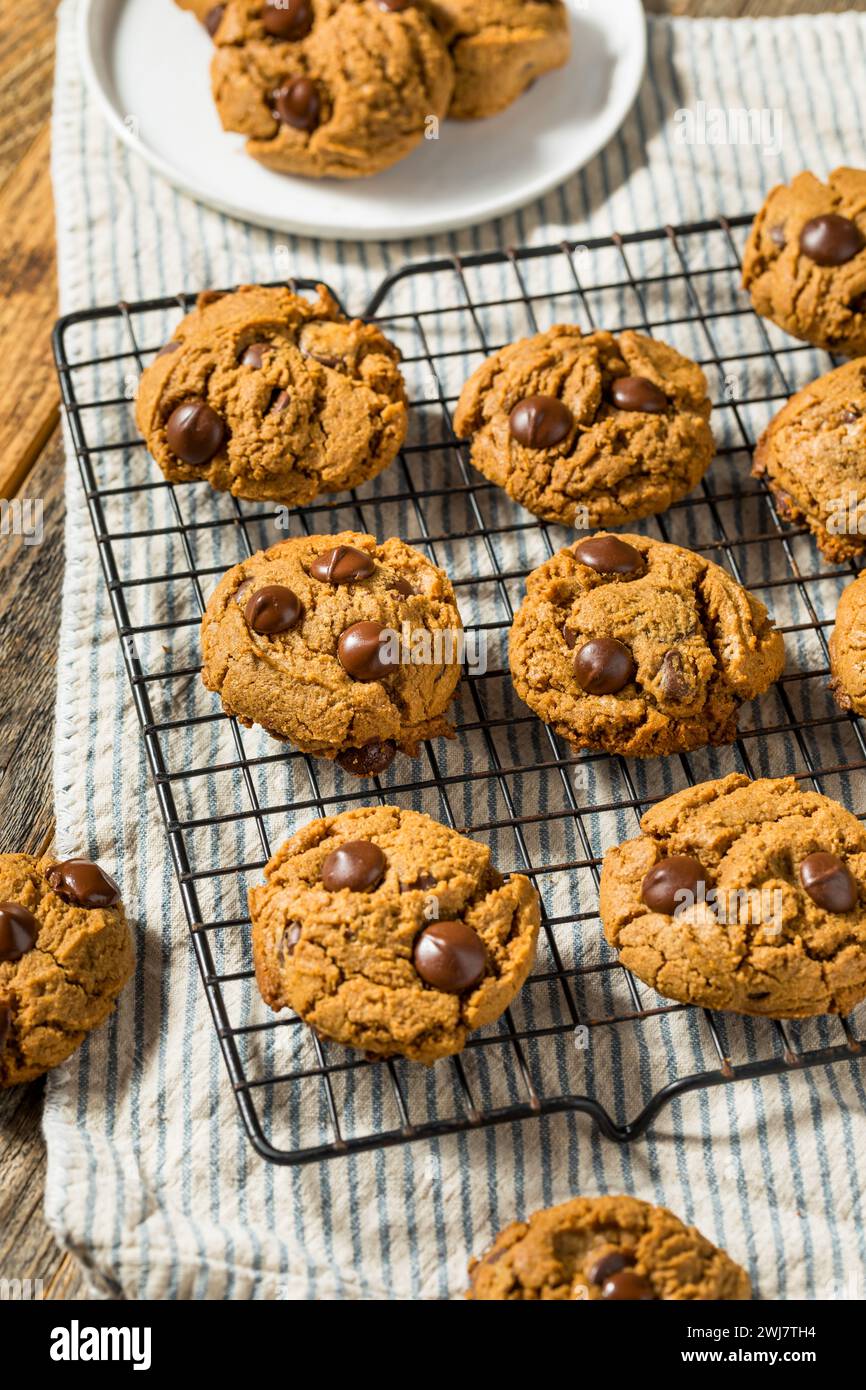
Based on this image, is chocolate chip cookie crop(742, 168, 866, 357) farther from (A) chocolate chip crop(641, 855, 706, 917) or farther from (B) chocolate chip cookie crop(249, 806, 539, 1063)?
(B) chocolate chip cookie crop(249, 806, 539, 1063)

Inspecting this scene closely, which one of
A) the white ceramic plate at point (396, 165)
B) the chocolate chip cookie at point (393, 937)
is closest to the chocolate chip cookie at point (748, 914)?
the chocolate chip cookie at point (393, 937)

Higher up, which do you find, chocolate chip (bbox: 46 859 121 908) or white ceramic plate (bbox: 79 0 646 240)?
white ceramic plate (bbox: 79 0 646 240)

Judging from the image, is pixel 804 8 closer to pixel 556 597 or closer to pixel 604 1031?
pixel 556 597

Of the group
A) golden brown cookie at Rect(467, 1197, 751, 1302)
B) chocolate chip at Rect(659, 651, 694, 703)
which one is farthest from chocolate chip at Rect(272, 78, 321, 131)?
golden brown cookie at Rect(467, 1197, 751, 1302)

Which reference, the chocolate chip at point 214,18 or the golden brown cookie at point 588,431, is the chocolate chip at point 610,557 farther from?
the chocolate chip at point 214,18

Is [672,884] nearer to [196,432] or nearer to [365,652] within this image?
[365,652]

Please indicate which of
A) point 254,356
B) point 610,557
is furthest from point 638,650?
point 254,356

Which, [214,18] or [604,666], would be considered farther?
[214,18]
